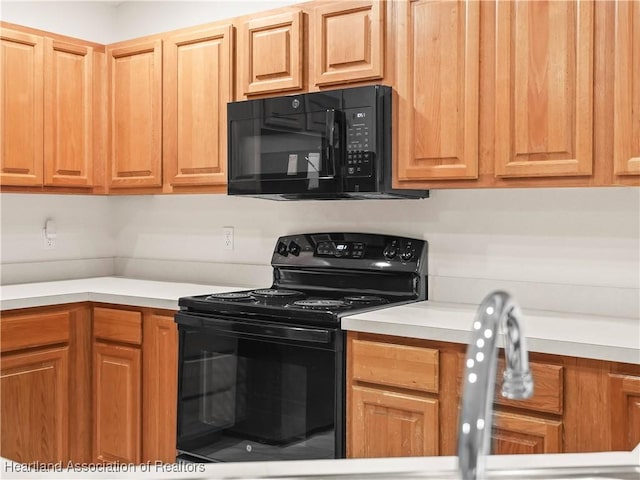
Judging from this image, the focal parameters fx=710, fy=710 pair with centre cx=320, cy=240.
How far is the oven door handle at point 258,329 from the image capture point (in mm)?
2467

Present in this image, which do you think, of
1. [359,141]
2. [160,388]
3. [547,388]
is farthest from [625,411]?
[160,388]

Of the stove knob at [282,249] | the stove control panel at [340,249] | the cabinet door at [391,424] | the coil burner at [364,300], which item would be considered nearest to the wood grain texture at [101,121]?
the stove knob at [282,249]

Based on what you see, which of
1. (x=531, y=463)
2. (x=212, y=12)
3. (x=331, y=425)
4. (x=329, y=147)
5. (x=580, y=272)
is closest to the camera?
(x=531, y=463)

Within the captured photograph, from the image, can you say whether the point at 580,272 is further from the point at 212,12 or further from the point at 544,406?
the point at 212,12

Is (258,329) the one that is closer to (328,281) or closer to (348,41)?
(328,281)

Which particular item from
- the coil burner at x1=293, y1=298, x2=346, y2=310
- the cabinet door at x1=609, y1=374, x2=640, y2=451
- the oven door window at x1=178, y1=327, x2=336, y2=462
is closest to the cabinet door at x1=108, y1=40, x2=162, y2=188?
the oven door window at x1=178, y1=327, x2=336, y2=462

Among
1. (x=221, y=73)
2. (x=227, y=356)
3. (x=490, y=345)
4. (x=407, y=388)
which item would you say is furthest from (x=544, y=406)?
(x=221, y=73)

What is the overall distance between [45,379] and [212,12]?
1932mm

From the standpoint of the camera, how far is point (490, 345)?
2.23ft

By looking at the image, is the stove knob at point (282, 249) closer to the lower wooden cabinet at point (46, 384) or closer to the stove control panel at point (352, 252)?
the stove control panel at point (352, 252)

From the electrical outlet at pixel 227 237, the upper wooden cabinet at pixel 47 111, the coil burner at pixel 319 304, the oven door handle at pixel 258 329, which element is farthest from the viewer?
the electrical outlet at pixel 227 237

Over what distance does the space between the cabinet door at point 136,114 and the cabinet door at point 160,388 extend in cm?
79

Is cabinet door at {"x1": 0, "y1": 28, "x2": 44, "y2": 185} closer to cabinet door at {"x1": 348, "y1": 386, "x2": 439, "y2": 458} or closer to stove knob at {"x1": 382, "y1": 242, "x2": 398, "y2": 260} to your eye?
stove knob at {"x1": 382, "y1": 242, "x2": 398, "y2": 260}

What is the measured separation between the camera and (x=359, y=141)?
8.99 ft
